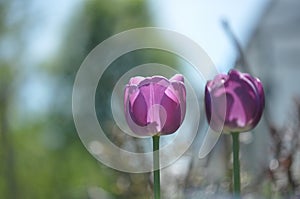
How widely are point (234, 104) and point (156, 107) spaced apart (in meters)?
0.11

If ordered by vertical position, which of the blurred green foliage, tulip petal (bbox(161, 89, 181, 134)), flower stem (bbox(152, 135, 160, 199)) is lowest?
flower stem (bbox(152, 135, 160, 199))

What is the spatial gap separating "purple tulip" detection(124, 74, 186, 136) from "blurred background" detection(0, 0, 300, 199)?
0.28 meters

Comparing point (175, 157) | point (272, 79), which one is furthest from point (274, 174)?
point (272, 79)

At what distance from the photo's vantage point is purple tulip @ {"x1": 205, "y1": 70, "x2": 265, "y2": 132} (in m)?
1.04

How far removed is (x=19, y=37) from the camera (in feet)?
17.5

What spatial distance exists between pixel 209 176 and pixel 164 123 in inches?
25.3

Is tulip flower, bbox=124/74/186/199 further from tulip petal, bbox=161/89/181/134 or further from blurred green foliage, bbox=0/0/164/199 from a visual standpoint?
blurred green foliage, bbox=0/0/164/199

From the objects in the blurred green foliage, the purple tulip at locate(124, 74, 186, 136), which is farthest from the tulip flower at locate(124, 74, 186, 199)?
the blurred green foliage

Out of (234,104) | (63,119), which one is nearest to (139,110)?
(234,104)

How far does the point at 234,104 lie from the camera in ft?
3.46

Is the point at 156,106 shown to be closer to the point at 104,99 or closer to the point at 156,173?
the point at 156,173

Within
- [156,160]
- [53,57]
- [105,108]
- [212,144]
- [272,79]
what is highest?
[53,57]

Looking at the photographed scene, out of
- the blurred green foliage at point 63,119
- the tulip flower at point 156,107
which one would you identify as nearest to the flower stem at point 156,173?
the tulip flower at point 156,107

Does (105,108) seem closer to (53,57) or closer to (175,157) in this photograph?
(175,157)
